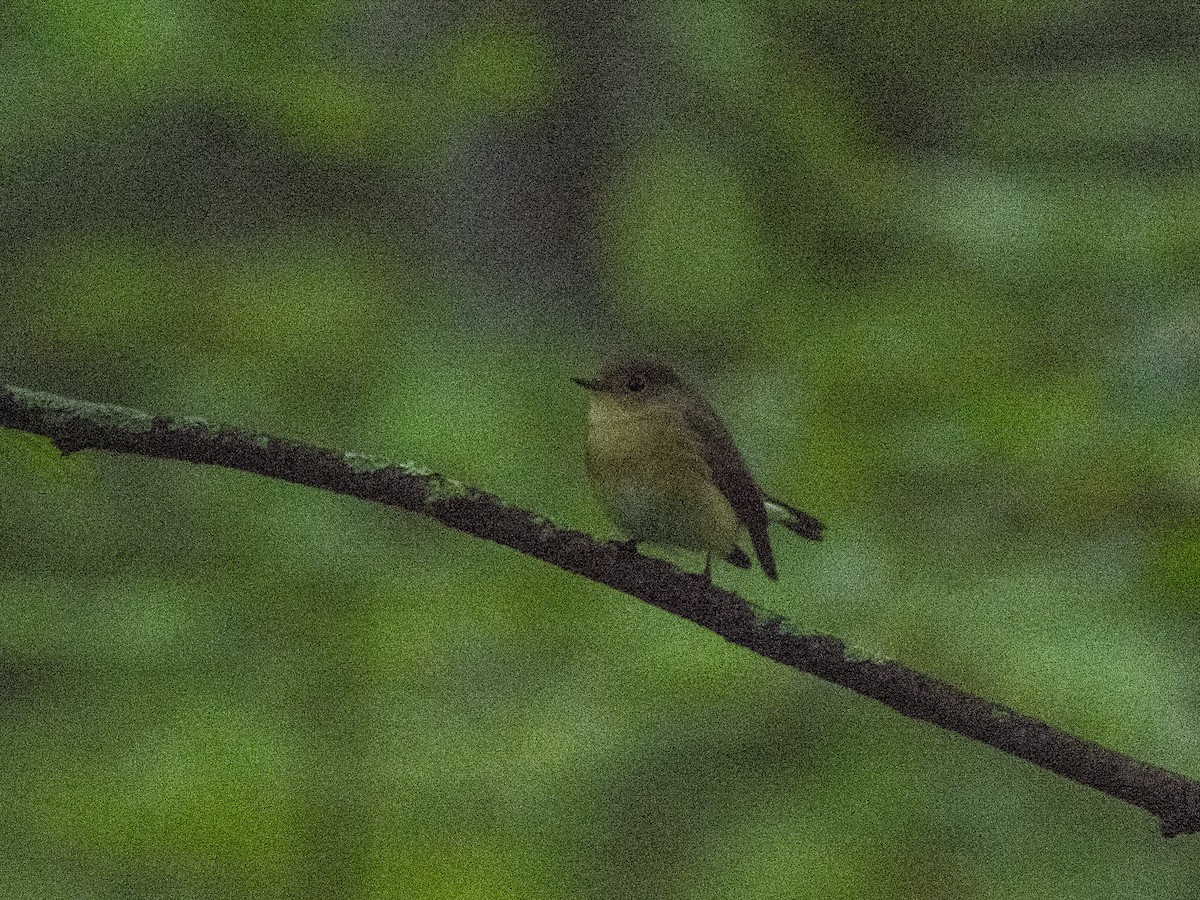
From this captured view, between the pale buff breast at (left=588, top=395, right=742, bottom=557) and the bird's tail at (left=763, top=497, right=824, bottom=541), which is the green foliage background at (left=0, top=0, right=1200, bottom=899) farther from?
the pale buff breast at (left=588, top=395, right=742, bottom=557)

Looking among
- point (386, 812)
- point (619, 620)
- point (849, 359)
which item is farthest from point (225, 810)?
point (849, 359)

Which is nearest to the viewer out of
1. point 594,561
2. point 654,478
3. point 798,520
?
point 594,561

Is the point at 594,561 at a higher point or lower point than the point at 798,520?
higher

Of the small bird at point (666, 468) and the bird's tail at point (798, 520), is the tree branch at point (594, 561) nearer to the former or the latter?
the small bird at point (666, 468)

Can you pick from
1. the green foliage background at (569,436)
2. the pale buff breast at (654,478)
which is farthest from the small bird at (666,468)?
the green foliage background at (569,436)

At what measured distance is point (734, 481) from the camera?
35.4 inches

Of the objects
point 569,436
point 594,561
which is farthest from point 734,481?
point 594,561

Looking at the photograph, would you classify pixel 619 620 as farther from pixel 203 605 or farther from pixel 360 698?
pixel 203 605

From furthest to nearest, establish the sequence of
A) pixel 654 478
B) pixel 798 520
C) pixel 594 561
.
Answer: pixel 798 520, pixel 654 478, pixel 594 561

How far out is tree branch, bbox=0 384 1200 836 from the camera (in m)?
0.57

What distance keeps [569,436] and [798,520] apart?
0.20m

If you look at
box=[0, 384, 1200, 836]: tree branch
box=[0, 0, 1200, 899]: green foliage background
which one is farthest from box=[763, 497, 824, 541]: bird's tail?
box=[0, 384, 1200, 836]: tree branch

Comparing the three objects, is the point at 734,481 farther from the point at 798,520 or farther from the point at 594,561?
the point at 594,561

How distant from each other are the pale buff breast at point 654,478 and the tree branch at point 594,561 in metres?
0.18
